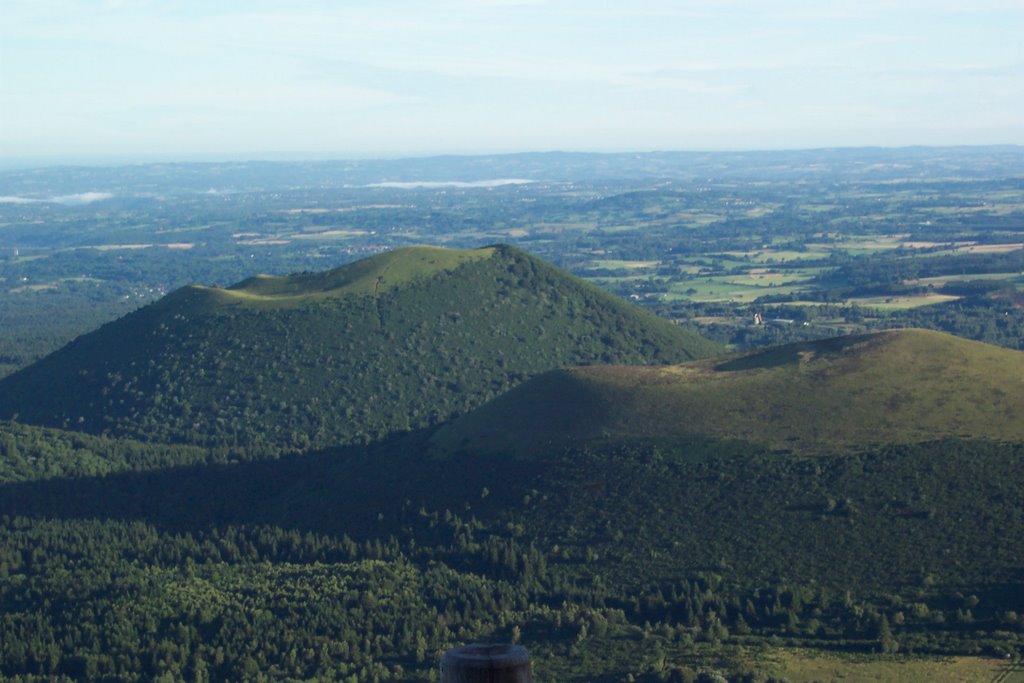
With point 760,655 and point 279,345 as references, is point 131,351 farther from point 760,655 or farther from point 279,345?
point 760,655

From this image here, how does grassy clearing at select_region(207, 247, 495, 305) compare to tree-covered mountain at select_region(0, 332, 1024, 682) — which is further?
grassy clearing at select_region(207, 247, 495, 305)

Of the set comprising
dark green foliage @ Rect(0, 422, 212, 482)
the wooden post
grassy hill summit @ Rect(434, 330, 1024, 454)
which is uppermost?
the wooden post

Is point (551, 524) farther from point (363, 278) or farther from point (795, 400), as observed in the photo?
point (363, 278)

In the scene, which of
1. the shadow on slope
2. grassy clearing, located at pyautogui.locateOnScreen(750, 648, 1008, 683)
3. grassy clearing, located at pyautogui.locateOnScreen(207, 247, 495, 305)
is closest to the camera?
grassy clearing, located at pyautogui.locateOnScreen(750, 648, 1008, 683)

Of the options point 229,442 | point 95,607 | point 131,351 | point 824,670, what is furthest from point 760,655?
point 131,351

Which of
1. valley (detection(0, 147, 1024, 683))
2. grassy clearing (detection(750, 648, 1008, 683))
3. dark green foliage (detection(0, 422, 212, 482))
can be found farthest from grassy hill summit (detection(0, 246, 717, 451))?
grassy clearing (detection(750, 648, 1008, 683))

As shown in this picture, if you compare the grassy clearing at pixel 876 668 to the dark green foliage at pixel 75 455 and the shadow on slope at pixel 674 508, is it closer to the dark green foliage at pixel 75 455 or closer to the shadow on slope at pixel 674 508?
the shadow on slope at pixel 674 508

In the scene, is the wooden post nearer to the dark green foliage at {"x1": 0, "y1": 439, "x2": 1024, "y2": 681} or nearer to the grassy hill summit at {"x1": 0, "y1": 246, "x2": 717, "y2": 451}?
the dark green foliage at {"x1": 0, "y1": 439, "x2": 1024, "y2": 681}
